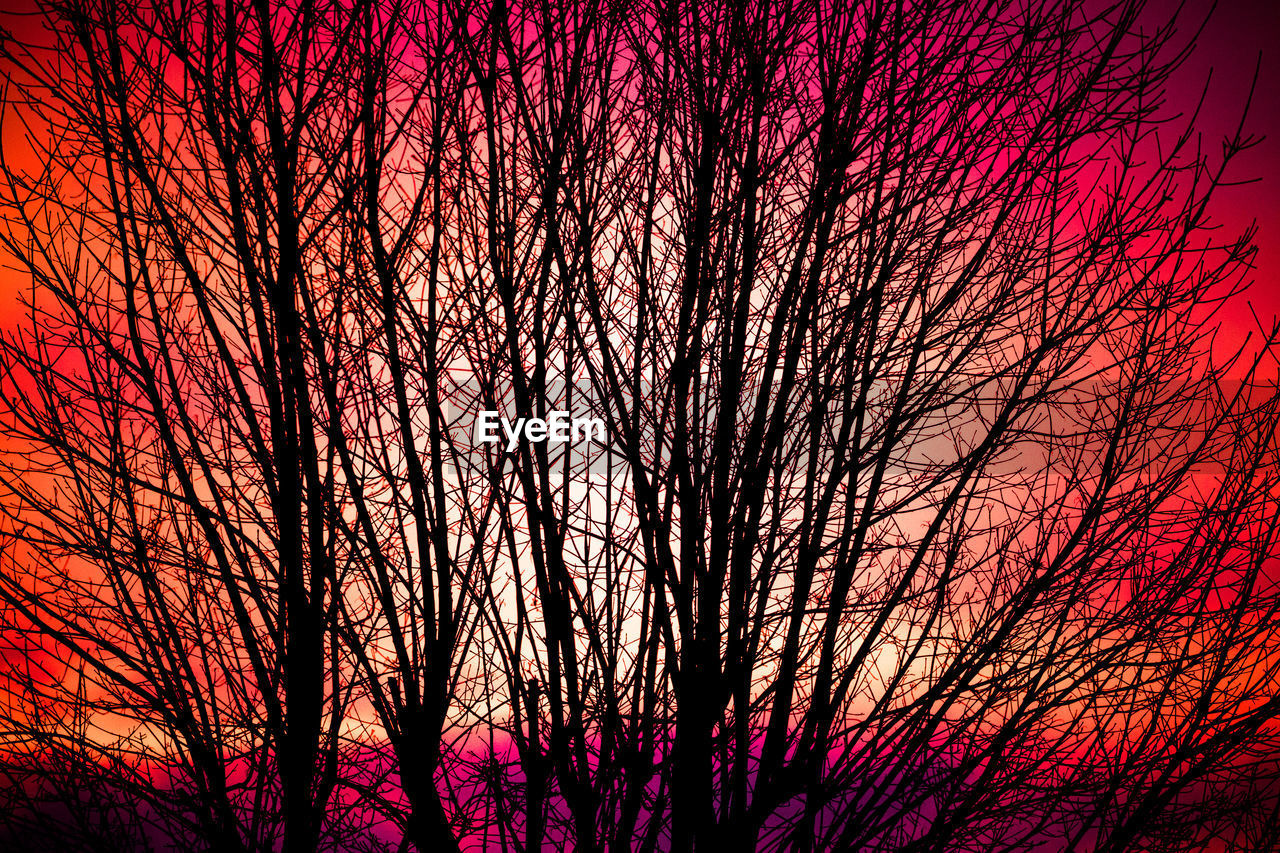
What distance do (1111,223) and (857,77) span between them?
148 centimetres

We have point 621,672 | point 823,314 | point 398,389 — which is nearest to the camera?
point 398,389

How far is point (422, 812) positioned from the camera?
8.66 feet

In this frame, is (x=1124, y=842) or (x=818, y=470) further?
(x=1124, y=842)

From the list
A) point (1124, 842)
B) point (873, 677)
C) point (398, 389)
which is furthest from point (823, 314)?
point (1124, 842)

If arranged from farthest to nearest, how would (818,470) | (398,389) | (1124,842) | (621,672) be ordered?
(621,672), (1124,842), (818,470), (398,389)

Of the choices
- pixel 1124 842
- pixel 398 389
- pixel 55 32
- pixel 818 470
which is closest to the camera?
pixel 398 389

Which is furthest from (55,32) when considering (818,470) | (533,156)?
(818,470)

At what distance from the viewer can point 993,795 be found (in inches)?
137

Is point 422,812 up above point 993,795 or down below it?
above

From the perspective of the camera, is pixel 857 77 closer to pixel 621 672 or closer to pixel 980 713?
pixel 980 713

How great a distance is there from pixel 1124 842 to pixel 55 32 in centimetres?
635

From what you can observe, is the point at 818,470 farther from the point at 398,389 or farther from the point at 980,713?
the point at 398,389

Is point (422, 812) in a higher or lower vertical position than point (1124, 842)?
higher

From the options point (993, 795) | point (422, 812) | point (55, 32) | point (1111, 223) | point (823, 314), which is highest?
point (55, 32)
